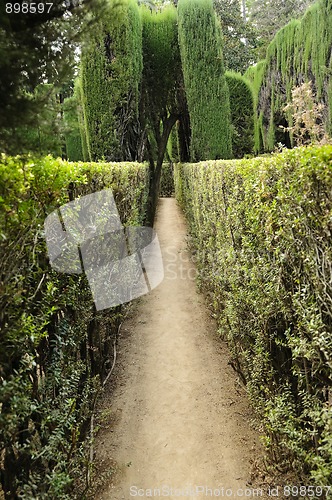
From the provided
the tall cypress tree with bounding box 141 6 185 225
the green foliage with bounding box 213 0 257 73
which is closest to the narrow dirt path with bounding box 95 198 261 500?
the tall cypress tree with bounding box 141 6 185 225

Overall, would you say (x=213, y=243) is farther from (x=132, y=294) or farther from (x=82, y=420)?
(x=82, y=420)

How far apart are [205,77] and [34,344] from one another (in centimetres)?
1122

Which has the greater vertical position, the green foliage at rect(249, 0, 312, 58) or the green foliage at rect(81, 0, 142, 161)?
the green foliage at rect(249, 0, 312, 58)

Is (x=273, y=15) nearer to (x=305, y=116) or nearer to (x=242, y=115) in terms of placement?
(x=242, y=115)

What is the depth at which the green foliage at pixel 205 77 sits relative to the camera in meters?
11.1

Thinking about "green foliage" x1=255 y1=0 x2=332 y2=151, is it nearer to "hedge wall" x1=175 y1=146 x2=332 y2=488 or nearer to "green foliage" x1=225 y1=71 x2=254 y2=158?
"green foliage" x1=225 y1=71 x2=254 y2=158

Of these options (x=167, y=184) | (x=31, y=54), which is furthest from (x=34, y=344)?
(x=167, y=184)

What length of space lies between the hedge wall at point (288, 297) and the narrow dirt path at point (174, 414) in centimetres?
50

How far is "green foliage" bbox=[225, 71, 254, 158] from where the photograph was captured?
15.6 metres

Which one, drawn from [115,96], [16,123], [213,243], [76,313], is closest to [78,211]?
[76,313]

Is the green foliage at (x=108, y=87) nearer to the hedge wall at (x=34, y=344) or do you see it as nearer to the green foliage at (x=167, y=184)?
the hedge wall at (x=34, y=344)

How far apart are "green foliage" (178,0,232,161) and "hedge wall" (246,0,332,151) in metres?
2.34

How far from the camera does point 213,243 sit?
5.92 m

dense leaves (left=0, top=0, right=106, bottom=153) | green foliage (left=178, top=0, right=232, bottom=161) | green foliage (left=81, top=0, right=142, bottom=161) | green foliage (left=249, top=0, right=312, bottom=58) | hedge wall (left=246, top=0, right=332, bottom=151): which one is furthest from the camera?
green foliage (left=249, top=0, right=312, bottom=58)
